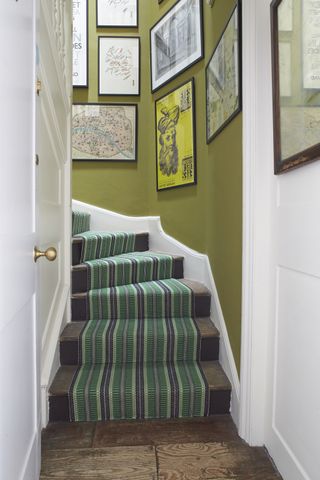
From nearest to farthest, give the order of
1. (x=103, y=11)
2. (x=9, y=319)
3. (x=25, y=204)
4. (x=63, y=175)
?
1. (x=9, y=319)
2. (x=25, y=204)
3. (x=63, y=175)
4. (x=103, y=11)

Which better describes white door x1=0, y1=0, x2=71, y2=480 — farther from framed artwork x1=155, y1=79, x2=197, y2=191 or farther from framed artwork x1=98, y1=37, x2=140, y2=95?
framed artwork x1=98, y1=37, x2=140, y2=95

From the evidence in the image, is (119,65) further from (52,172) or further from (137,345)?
(137,345)

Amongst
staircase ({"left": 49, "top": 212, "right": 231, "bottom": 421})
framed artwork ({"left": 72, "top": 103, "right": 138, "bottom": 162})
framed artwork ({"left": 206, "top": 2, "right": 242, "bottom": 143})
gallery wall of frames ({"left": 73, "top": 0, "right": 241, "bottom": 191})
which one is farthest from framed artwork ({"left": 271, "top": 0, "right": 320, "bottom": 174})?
framed artwork ({"left": 72, "top": 103, "right": 138, "bottom": 162})

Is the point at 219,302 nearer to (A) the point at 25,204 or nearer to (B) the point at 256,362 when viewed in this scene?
(B) the point at 256,362

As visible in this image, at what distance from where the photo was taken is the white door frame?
1595mm

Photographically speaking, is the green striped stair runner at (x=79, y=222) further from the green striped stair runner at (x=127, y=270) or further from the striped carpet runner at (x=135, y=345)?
the green striped stair runner at (x=127, y=270)

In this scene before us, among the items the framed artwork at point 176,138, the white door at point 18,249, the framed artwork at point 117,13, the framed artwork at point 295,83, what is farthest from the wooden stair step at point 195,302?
the framed artwork at point 117,13

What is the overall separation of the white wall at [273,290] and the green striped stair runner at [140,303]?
753 millimetres

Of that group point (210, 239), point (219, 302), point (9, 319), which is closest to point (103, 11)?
point (210, 239)

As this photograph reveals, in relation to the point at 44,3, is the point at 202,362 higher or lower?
lower

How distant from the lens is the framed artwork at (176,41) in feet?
8.81

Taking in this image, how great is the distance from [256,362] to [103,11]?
3389mm

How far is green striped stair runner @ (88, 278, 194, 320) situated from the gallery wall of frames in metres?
0.92

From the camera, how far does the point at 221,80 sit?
2127mm
